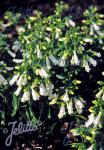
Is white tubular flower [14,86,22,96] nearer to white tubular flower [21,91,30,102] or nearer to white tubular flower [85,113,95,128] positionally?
white tubular flower [21,91,30,102]

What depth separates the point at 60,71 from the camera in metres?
5.50

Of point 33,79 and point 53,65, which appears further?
point 53,65

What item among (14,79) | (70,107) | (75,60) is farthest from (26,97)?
(75,60)

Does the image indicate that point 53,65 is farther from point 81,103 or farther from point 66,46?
point 81,103

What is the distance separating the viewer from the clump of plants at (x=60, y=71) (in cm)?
489

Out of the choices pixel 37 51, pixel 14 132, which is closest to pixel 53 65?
pixel 37 51

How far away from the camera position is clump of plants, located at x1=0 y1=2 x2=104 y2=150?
489 centimetres

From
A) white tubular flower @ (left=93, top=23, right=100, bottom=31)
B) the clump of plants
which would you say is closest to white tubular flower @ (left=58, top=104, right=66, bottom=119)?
the clump of plants

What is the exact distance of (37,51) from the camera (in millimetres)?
5164

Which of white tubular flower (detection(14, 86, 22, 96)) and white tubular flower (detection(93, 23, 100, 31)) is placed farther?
white tubular flower (detection(93, 23, 100, 31))

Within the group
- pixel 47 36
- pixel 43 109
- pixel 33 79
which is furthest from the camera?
pixel 47 36

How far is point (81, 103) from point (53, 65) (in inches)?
26.7

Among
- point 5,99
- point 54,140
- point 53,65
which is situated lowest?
point 54,140

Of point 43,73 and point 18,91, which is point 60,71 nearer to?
point 43,73
